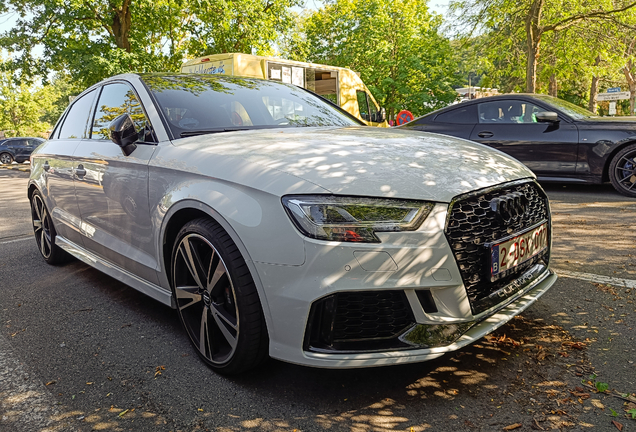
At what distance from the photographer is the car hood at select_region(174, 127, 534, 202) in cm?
228

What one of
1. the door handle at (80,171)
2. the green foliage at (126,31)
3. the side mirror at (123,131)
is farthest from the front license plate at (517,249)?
the green foliage at (126,31)

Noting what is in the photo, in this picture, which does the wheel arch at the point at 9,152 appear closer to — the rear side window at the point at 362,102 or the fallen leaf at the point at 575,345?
the rear side window at the point at 362,102

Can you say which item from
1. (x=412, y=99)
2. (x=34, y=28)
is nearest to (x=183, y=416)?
(x=34, y=28)

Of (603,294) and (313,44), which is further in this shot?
(313,44)

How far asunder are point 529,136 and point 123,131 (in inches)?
257

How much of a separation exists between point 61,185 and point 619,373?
409cm

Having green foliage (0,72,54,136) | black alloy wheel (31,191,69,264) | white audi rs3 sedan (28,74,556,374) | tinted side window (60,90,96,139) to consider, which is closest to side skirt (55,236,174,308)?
white audi rs3 sedan (28,74,556,374)

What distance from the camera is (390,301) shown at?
7.25 feet

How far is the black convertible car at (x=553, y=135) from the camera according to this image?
7270 mm

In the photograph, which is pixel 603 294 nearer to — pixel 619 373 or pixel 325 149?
pixel 619 373

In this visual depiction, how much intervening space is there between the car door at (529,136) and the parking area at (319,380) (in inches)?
169

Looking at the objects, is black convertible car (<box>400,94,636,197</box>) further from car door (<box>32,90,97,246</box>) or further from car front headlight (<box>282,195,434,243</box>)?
car front headlight (<box>282,195,434,243</box>)

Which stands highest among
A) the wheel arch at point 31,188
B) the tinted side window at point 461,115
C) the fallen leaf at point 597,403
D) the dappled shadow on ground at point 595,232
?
the tinted side window at point 461,115

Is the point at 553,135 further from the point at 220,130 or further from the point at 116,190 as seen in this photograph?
the point at 116,190
